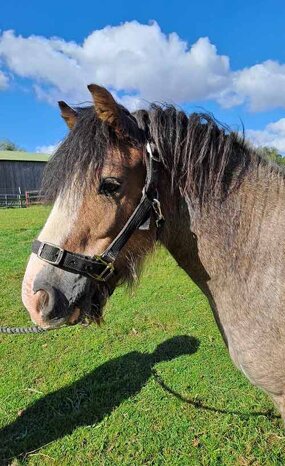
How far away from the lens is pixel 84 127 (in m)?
2.01

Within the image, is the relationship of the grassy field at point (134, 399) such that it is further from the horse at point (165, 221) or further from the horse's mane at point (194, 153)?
the horse's mane at point (194, 153)

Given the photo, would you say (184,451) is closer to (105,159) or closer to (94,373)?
(94,373)

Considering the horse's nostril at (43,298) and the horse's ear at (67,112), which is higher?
the horse's ear at (67,112)

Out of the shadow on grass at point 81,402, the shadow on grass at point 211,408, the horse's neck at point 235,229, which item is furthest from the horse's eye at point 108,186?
the shadow on grass at point 211,408

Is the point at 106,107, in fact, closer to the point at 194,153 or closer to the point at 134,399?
the point at 194,153

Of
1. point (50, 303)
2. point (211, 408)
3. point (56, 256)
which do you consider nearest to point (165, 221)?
point (56, 256)

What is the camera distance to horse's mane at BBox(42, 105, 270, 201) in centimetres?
195

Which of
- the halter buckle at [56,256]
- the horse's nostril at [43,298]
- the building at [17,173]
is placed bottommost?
the horse's nostril at [43,298]

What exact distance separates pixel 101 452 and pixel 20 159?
159 feet

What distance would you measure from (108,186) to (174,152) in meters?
0.46

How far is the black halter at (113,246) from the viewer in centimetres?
188

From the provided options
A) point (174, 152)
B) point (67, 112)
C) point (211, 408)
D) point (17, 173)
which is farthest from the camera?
point (17, 173)

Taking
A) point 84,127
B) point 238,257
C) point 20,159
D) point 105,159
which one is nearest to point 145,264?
point 238,257

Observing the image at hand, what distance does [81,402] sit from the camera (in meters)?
3.89
